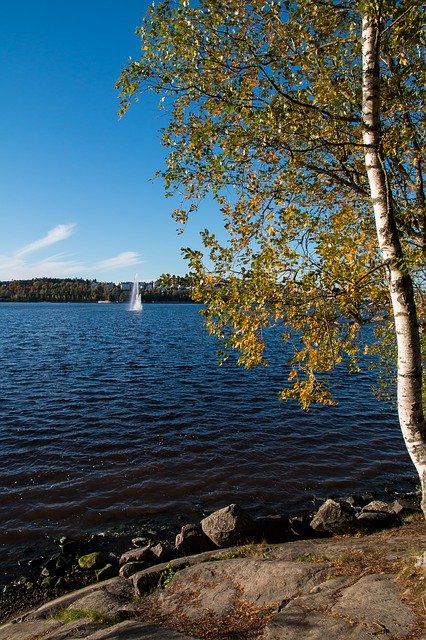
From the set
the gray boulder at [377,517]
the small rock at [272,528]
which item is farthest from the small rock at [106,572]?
the gray boulder at [377,517]

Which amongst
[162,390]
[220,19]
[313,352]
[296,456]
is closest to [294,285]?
[313,352]

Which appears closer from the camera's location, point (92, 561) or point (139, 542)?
point (92, 561)

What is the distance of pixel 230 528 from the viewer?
46.6 feet

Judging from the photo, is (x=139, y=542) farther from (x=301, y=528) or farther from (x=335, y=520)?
(x=335, y=520)

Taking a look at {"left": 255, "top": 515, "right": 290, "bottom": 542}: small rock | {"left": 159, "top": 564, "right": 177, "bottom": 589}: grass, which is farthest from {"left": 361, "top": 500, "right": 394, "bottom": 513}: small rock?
{"left": 159, "top": 564, "right": 177, "bottom": 589}: grass

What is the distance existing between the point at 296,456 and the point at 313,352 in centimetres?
1329

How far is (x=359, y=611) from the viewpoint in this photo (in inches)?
291

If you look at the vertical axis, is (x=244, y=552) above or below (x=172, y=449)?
above

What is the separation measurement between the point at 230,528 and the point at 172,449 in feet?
29.6

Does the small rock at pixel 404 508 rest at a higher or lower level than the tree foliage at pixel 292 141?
lower

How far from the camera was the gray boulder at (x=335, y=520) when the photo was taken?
48.0 ft

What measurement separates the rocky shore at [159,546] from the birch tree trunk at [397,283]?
7769mm

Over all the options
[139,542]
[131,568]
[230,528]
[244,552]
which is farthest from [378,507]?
[131,568]

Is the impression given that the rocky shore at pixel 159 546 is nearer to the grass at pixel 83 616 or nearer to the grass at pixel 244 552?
the grass at pixel 244 552
